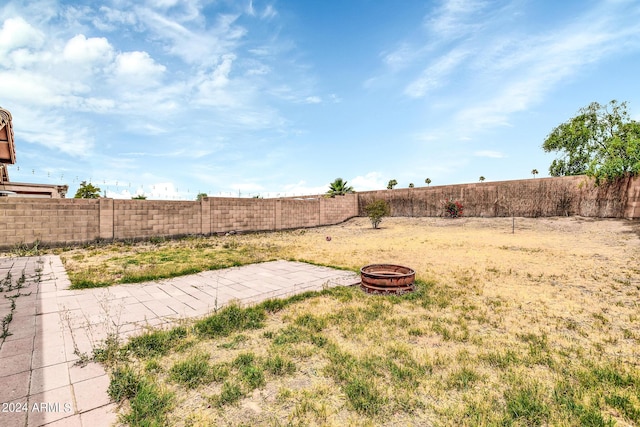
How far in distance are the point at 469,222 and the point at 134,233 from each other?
19110mm

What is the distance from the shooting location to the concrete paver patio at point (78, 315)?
2.26 metres

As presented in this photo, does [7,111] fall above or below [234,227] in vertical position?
above

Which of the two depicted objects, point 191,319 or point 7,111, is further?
point 7,111

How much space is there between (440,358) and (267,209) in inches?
609

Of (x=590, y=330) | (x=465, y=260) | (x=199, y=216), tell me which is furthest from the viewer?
(x=199, y=216)

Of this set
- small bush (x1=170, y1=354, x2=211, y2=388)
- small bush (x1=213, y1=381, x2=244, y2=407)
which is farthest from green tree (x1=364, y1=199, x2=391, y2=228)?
small bush (x1=213, y1=381, x2=244, y2=407)

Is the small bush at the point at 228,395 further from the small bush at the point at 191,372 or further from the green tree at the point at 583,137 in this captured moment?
the green tree at the point at 583,137

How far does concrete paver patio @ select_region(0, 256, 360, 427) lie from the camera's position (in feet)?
7.40

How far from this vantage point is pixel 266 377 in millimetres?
2650

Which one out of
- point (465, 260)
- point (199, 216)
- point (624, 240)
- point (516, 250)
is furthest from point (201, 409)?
point (624, 240)

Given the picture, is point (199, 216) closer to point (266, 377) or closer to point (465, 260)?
point (465, 260)

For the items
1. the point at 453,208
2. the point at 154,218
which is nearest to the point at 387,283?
the point at 154,218

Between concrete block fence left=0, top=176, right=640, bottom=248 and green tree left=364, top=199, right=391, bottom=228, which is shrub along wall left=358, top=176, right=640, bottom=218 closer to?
concrete block fence left=0, top=176, right=640, bottom=248

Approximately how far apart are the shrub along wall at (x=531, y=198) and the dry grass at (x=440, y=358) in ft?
37.9
